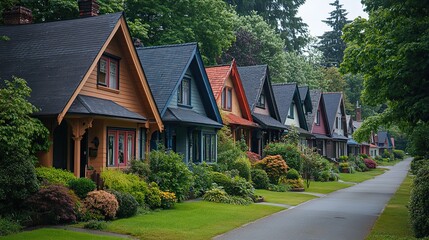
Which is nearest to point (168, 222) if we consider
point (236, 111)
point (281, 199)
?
point (281, 199)

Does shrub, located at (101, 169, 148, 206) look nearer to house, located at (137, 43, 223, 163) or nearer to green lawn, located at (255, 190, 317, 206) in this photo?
house, located at (137, 43, 223, 163)

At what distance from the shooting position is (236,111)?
3350 centimetres

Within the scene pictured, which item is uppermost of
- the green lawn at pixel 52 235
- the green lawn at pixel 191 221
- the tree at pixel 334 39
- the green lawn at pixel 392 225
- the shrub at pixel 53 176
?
the tree at pixel 334 39

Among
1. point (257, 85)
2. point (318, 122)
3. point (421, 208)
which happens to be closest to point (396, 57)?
point (421, 208)

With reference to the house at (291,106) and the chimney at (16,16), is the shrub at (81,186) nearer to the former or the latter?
the chimney at (16,16)

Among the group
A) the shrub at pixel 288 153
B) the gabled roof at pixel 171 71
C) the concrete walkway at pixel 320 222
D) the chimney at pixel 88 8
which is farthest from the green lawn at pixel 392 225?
the chimney at pixel 88 8

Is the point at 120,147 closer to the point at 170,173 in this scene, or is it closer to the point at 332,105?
the point at 170,173

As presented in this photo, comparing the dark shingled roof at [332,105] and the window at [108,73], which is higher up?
the dark shingled roof at [332,105]

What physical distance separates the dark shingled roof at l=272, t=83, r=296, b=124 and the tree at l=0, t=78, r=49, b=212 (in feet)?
92.9

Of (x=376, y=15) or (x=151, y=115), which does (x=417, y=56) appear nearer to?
(x=376, y=15)

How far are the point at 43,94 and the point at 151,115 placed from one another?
5975 millimetres

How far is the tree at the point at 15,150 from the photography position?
43.1 ft

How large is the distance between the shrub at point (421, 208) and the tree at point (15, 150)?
1002 cm

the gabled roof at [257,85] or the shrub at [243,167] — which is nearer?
the shrub at [243,167]
